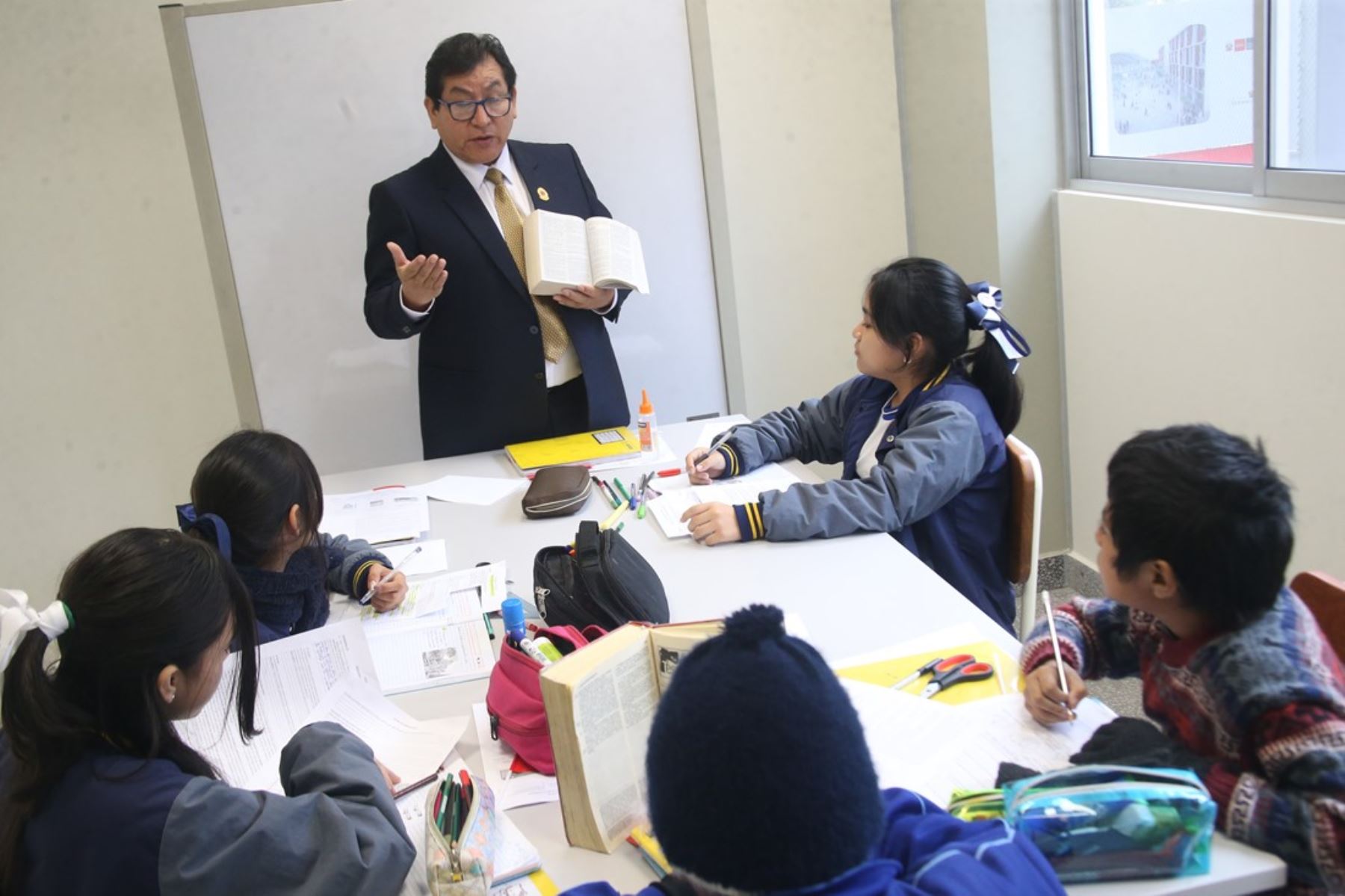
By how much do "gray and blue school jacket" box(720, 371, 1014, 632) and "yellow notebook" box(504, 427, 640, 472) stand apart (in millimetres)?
645

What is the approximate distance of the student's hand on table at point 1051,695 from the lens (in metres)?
1.40

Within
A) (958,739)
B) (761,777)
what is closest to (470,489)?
(958,739)

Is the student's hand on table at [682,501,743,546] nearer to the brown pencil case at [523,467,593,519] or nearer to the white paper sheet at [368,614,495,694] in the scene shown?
the brown pencil case at [523,467,593,519]

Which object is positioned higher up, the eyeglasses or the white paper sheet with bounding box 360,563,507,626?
the eyeglasses

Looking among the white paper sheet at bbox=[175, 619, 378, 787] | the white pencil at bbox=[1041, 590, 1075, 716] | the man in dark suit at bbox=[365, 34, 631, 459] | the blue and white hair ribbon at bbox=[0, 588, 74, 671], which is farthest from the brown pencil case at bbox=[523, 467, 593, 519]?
the blue and white hair ribbon at bbox=[0, 588, 74, 671]

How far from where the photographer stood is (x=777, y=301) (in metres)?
3.85

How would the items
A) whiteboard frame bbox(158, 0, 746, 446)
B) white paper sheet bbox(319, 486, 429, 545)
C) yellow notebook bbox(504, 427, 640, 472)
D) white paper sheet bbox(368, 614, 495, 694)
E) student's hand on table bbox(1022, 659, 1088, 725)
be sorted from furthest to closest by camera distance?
whiteboard frame bbox(158, 0, 746, 446) < yellow notebook bbox(504, 427, 640, 472) < white paper sheet bbox(319, 486, 429, 545) < white paper sheet bbox(368, 614, 495, 694) < student's hand on table bbox(1022, 659, 1088, 725)

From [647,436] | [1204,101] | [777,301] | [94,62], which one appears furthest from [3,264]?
[1204,101]

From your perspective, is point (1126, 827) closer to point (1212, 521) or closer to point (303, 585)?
point (1212, 521)

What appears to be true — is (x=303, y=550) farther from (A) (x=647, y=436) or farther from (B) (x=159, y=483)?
(B) (x=159, y=483)

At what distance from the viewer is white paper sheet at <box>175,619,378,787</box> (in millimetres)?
1529

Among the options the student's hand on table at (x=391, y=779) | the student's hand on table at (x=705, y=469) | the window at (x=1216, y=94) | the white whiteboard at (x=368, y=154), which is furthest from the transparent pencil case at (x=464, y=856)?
the white whiteboard at (x=368, y=154)

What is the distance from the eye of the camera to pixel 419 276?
2.62m

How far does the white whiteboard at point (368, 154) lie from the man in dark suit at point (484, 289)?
16.9 inches
